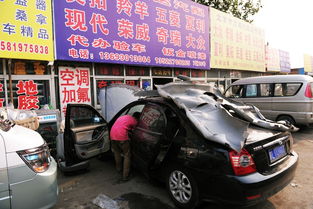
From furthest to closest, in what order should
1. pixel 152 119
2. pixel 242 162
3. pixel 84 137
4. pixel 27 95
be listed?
1. pixel 27 95
2. pixel 84 137
3. pixel 152 119
4. pixel 242 162

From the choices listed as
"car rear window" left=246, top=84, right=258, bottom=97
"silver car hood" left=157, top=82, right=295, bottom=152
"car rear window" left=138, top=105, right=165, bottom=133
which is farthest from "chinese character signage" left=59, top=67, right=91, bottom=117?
"car rear window" left=246, top=84, right=258, bottom=97

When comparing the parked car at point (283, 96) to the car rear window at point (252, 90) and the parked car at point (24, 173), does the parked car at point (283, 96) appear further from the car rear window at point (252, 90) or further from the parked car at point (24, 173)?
the parked car at point (24, 173)

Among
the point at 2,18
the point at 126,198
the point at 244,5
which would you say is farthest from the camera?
the point at 244,5

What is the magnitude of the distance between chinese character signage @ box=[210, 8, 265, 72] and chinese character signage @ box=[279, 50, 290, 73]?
3.84 meters

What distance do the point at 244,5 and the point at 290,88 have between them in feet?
48.3

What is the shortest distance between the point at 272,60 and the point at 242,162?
54.5ft

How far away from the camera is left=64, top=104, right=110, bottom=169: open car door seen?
3.81 metres

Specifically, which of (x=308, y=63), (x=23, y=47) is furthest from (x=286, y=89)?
(x=308, y=63)

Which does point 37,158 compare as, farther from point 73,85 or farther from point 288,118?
point 288,118

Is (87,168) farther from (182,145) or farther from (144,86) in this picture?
(144,86)

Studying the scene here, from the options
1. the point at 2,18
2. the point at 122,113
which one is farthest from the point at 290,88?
the point at 2,18

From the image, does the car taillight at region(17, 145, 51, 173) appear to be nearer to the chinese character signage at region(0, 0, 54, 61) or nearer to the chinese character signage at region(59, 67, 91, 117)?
the chinese character signage at region(0, 0, 54, 61)

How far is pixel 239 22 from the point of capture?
505 inches

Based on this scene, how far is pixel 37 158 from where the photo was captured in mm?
2293
